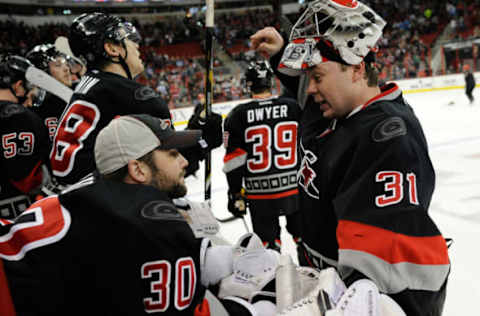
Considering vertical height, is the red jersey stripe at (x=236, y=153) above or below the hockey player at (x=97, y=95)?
below

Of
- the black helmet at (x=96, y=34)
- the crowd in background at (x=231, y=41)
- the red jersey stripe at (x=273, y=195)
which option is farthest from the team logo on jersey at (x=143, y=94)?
the crowd in background at (x=231, y=41)

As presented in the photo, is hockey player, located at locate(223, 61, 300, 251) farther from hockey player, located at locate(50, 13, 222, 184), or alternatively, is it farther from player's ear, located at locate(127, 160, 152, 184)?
player's ear, located at locate(127, 160, 152, 184)

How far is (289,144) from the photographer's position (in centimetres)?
272

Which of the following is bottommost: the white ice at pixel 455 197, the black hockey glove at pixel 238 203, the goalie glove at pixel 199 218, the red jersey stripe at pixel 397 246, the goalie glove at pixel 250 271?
the white ice at pixel 455 197

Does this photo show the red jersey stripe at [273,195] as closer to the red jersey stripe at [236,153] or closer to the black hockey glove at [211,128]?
the red jersey stripe at [236,153]

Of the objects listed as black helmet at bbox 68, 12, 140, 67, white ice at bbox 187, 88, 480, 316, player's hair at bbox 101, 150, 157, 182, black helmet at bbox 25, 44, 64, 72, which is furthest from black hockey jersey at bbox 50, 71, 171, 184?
white ice at bbox 187, 88, 480, 316

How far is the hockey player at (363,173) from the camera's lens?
908mm

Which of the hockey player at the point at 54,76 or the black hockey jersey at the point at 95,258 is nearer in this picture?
the black hockey jersey at the point at 95,258

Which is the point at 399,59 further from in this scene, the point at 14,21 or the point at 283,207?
the point at 14,21

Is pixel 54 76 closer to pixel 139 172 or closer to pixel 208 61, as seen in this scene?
pixel 208 61

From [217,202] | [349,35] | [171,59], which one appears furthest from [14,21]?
[349,35]

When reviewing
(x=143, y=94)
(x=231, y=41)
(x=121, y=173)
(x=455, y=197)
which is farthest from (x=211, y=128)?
(x=231, y=41)

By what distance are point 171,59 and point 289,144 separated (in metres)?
16.5

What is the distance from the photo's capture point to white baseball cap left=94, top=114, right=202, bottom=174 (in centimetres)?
107
